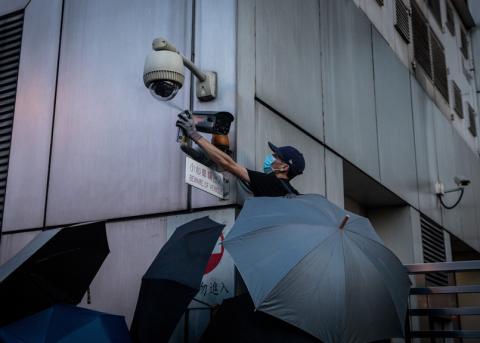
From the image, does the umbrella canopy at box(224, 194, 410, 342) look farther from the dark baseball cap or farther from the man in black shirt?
the dark baseball cap

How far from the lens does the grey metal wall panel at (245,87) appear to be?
6145 mm

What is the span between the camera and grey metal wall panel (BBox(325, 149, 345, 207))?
7.90m

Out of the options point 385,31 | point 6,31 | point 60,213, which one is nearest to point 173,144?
point 60,213

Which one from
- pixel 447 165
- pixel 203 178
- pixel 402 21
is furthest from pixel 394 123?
pixel 203 178

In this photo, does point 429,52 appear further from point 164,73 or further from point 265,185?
point 164,73

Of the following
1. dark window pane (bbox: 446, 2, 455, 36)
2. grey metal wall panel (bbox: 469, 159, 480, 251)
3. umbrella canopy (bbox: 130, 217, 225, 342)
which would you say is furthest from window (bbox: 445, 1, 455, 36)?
umbrella canopy (bbox: 130, 217, 225, 342)

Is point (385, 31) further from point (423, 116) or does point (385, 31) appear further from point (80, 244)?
point (80, 244)

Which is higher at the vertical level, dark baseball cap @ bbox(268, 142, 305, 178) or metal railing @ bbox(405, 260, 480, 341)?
dark baseball cap @ bbox(268, 142, 305, 178)

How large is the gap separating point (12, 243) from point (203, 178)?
2.85m

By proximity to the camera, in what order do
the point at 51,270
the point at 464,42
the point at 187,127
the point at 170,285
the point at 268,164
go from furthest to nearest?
1. the point at 464,42
2. the point at 268,164
3. the point at 187,127
4. the point at 51,270
5. the point at 170,285

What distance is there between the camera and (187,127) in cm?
558

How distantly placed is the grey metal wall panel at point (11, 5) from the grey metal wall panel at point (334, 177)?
4145 mm

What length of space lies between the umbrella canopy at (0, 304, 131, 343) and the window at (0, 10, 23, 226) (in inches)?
141

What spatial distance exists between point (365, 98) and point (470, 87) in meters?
9.58
